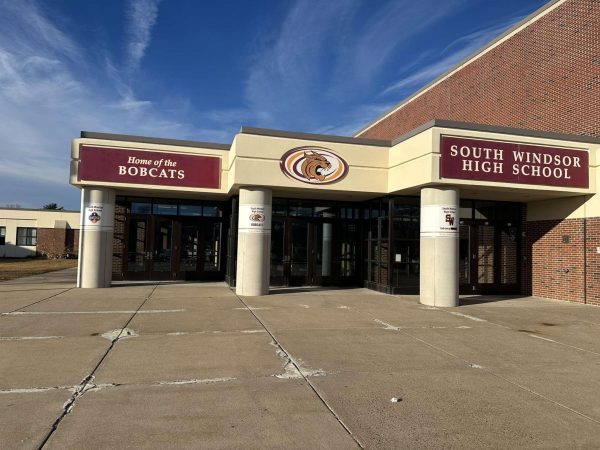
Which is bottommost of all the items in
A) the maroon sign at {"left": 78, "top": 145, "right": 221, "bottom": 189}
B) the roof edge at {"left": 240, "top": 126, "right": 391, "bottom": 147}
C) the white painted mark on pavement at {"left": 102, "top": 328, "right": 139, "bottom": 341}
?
the white painted mark on pavement at {"left": 102, "top": 328, "right": 139, "bottom": 341}

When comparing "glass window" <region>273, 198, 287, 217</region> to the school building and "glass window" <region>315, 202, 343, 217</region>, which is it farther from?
"glass window" <region>315, 202, 343, 217</region>

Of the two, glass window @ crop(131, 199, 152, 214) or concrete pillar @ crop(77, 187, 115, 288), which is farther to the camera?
glass window @ crop(131, 199, 152, 214)

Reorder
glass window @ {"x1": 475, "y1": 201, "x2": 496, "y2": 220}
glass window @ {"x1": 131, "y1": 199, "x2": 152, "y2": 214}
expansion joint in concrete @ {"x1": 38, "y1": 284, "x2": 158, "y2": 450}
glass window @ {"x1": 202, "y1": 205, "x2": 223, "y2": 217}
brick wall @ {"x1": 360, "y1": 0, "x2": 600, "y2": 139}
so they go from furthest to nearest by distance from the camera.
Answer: glass window @ {"x1": 202, "y1": 205, "x2": 223, "y2": 217}
glass window @ {"x1": 131, "y1": 199, "x2": 152, "y2": 214}
glass window @ {"x1": 475, "y1": 201, "x2": 496, "y2": 220}
brick wall @ {"x1": 360, "y1": 0, "x2": 600, "y2": 139}
expansion joint in concrete @ {"x1": 38, "y1": 284, "x2": 158, "y2": 450}

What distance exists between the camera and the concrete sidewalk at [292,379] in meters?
4.08

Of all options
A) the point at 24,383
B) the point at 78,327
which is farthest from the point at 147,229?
the point at 24,383

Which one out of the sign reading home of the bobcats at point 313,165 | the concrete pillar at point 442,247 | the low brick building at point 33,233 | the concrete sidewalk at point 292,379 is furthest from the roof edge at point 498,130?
the low brick building at point 33,233

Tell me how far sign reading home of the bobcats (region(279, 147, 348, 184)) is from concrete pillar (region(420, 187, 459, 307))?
290cm

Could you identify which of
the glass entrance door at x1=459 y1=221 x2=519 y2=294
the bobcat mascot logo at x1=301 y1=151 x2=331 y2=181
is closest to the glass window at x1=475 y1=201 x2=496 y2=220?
the glass entrance door at x1=459 y1=221 x2=519 y2=294

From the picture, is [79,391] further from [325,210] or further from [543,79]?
[543,79]

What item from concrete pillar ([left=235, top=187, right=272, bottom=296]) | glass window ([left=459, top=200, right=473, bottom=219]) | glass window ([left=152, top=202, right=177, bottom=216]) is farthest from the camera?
glass window ([left=152, top=202, right=177, bottom=216])

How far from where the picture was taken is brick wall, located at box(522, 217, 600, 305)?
13.3 m

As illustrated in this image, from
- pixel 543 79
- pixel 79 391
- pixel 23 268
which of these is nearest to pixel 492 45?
pixel 543 79

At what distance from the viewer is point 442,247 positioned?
12609mm

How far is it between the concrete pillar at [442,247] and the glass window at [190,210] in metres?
9.47
